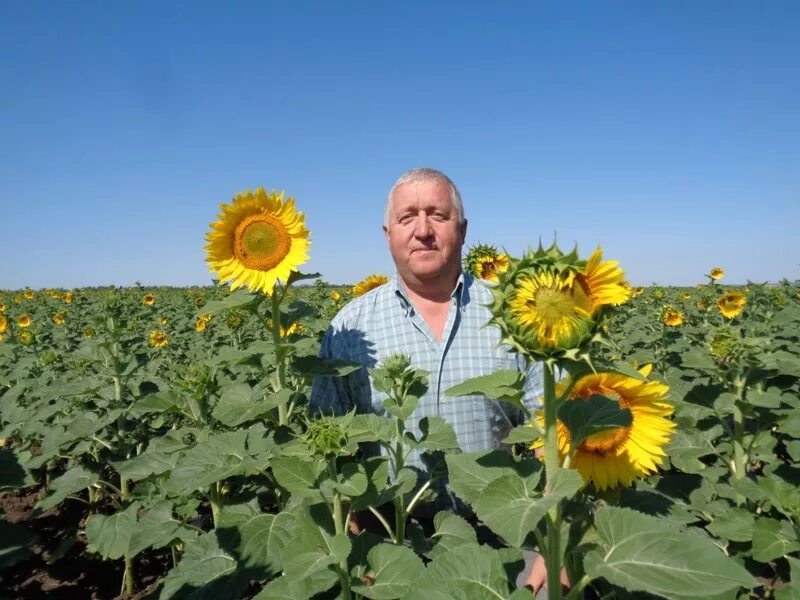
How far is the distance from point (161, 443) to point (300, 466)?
154cm

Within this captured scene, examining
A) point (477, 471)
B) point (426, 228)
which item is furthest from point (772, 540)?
point (426, 228)

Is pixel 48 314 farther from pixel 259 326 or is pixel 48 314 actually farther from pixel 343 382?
pixel 343 382

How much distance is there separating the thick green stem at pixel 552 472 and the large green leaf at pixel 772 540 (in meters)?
1.25

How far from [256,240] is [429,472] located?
1.36m

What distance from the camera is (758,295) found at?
34.6 feet

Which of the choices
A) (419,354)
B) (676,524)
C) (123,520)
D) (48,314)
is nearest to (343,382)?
(419,354)

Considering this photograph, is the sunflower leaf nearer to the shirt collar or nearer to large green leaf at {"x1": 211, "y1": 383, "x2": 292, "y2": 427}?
large green leaf at {"x1": 211, "y1": 383, "x2": 292, "y2": 427}

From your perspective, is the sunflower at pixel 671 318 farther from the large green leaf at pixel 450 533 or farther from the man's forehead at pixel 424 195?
the large green leaf at pixel 450 533

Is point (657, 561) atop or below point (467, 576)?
atop

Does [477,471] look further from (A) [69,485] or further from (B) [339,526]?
(A) [69,485]

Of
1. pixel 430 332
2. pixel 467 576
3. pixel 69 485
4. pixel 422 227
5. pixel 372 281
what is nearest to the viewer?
pixel 467 576

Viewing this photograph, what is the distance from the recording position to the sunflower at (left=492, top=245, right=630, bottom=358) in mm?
1237

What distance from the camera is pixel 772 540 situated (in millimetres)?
2168

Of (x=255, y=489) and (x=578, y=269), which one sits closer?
(x=578, y=269)
